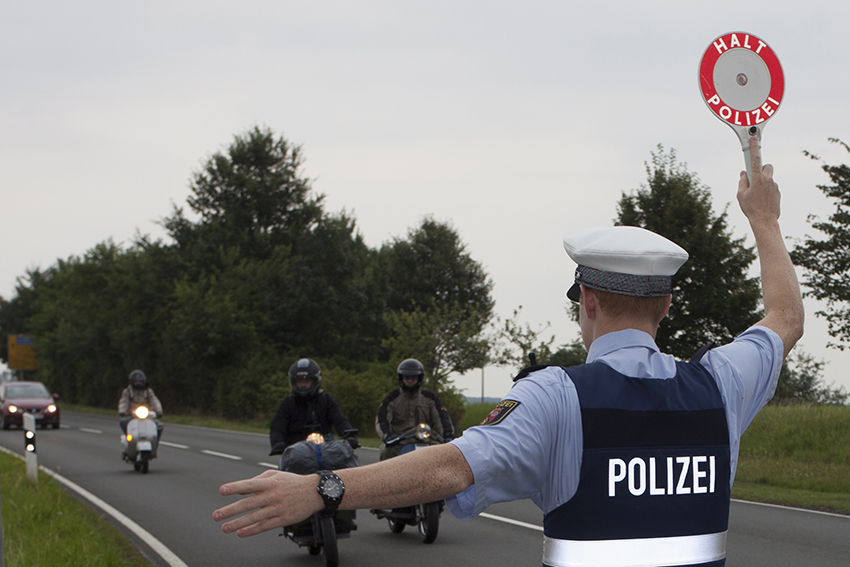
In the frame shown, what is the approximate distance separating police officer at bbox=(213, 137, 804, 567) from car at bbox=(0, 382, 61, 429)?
31.9 metres

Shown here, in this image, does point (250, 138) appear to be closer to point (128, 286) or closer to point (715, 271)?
point (128, 286)

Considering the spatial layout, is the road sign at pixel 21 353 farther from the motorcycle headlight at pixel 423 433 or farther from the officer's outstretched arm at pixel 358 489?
the officer's outstretched arm at pixel 358 489

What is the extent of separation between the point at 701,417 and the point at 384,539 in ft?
27.5

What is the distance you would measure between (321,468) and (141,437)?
32.2 ft

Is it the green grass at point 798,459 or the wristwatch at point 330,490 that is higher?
the wristwatch at point 330,490

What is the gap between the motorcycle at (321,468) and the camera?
7789 mm

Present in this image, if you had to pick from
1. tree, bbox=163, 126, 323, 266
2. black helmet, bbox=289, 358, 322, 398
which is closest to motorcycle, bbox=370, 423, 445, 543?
black helmet, bbox=289, 358, 322, 398

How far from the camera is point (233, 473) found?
16328mm

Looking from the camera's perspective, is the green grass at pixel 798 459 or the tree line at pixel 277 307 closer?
the green grass at pixel 798 459

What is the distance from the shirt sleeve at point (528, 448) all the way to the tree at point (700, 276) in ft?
112

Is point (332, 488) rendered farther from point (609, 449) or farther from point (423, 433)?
point (423, 433)

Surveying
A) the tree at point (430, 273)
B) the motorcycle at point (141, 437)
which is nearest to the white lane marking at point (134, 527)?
the motorcycle at point (141, 437)

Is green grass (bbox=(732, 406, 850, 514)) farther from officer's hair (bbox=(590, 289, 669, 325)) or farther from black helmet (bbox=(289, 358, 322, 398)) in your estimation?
officer's hair (bbox=(590, 289, 669, 325))

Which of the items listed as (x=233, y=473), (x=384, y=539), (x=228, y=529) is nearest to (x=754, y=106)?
(x=228, y=529)
